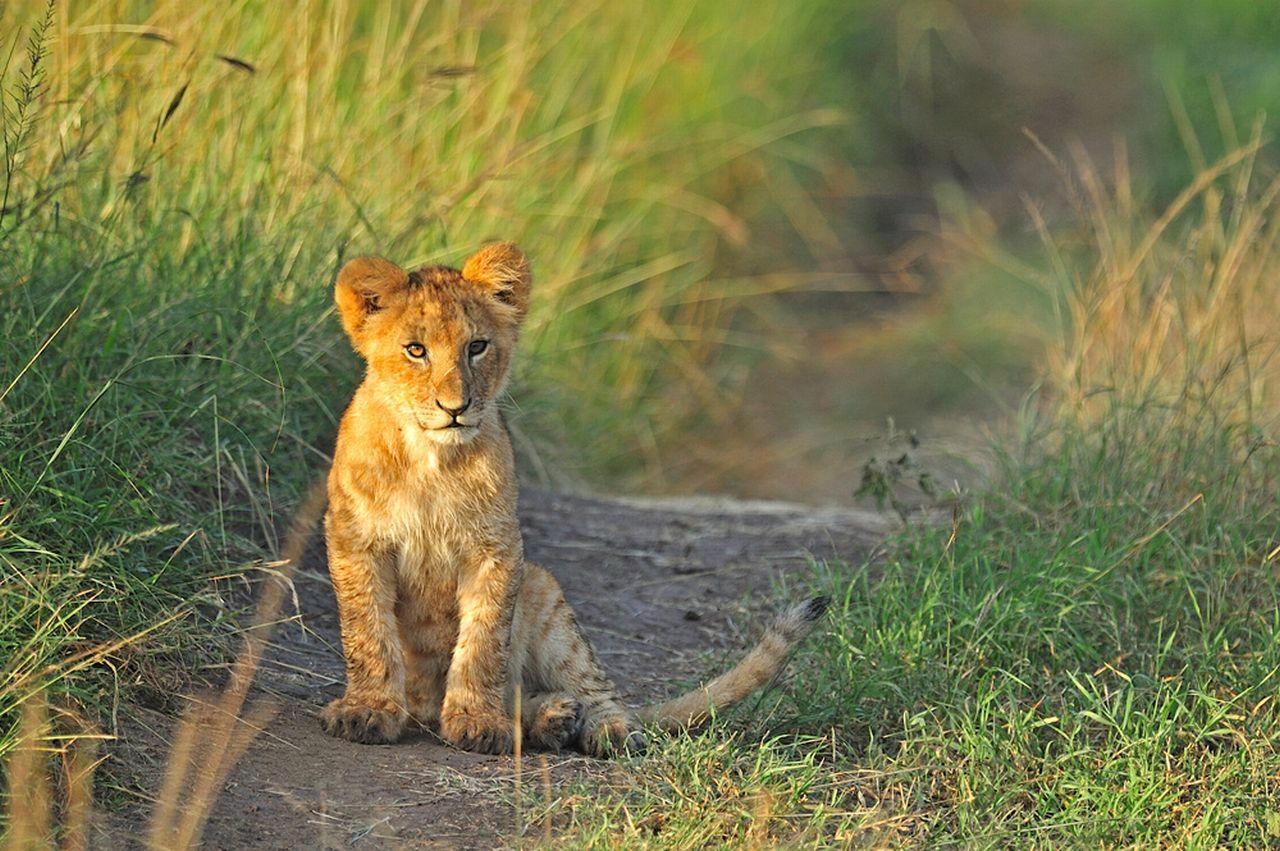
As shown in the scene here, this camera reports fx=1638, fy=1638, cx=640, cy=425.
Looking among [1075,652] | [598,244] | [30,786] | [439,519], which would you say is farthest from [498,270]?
[598,244]

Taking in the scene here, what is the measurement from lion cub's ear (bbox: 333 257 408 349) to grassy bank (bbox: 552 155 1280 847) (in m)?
1.22

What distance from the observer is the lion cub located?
3736 mm

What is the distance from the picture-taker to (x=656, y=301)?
8.20 m

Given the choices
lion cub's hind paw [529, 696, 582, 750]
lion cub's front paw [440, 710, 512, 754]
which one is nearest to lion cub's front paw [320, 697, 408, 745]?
lion cub's front paw [440, 710, 512, 754]

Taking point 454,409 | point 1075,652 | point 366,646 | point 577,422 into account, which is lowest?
point 577,422

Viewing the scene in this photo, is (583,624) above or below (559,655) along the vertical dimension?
below

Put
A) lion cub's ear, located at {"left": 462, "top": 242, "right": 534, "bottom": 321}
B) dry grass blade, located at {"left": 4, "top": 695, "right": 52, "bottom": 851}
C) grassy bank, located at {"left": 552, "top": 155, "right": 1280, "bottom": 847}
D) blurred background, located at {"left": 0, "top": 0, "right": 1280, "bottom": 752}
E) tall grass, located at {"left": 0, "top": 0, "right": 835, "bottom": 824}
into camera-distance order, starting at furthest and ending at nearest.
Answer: blurred background, located at {"left": 0, "top": 0, "right": 1280, "bottom": 752}
lion cub's ear, located at {"left": 462, "top": 242, "right": 534, "bottom": 321}
tall grass, located at {"left": 0, "top": 0, "right": 835, "bottom": 824}
grassy bank, located at {"left": 552, "top": 155, "right": 1280, "bottom": 847}
dry grass blade, located at {"left": 4, "top": 695, "right": 52, "bottom": 851}

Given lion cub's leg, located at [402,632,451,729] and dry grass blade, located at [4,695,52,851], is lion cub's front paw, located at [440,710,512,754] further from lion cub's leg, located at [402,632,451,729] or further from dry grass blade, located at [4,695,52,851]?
dry grass blade, located at [4,695,52,851]

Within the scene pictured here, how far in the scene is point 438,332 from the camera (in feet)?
12.3

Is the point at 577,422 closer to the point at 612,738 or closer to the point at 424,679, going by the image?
the point at 424,679

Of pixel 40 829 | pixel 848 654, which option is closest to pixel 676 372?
pixel 848 654

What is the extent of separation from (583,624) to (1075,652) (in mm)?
1472

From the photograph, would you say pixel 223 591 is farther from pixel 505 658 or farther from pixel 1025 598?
pixel 1025 598

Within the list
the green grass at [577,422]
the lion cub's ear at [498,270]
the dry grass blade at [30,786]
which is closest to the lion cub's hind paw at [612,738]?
the green grass at [577,422]
